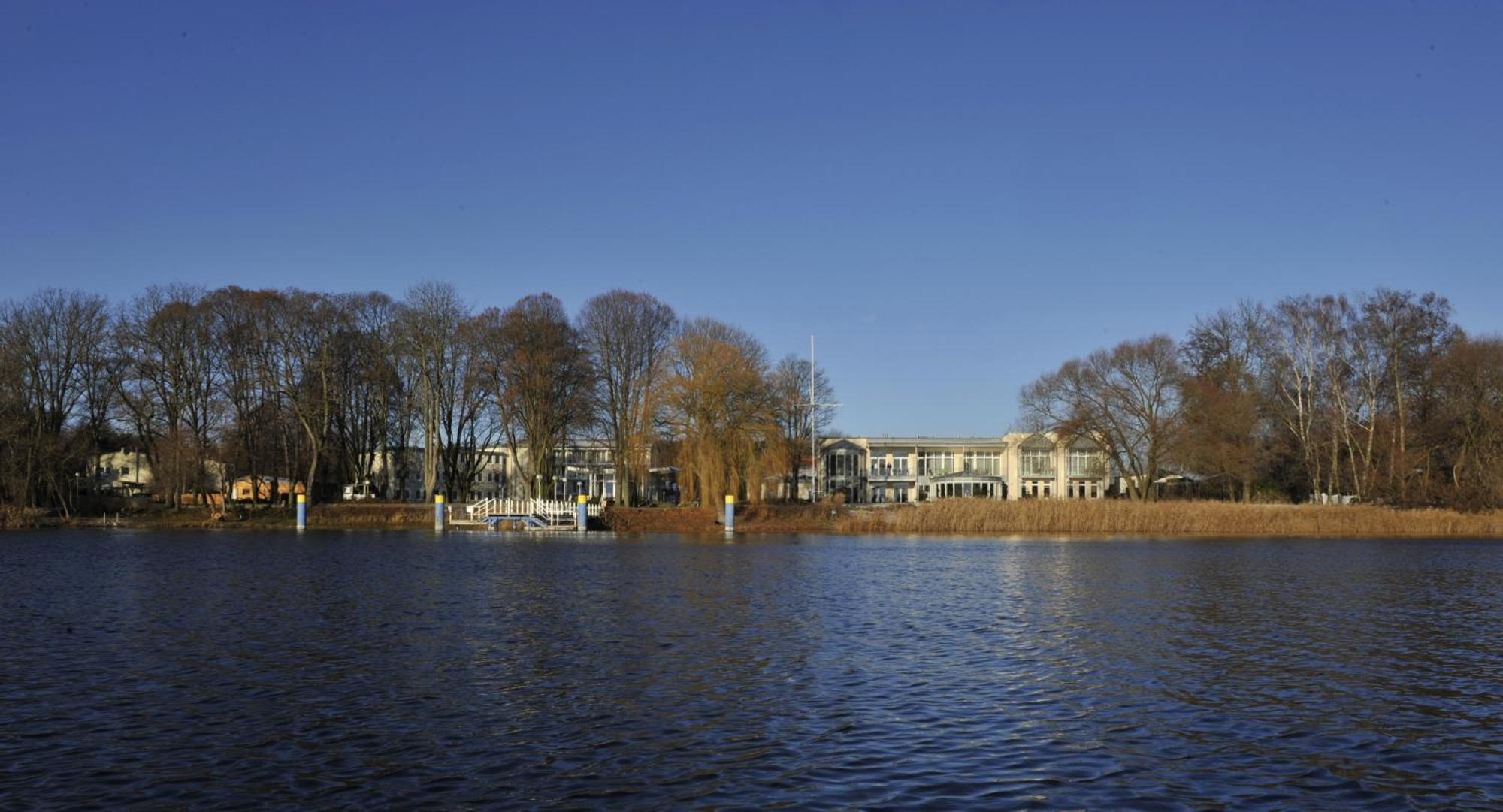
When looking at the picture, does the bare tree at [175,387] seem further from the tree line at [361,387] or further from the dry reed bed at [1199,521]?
the dry reed bed at [1199,521]

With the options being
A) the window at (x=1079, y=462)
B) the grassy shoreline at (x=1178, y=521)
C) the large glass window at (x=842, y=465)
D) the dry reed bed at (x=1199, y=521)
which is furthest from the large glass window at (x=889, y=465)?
the dry reed bed at (x=1199, y=521)

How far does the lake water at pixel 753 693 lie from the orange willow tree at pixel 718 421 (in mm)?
30793

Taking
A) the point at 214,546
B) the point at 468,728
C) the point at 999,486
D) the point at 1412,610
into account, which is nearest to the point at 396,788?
the point at 468,728

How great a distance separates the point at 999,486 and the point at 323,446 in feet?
198

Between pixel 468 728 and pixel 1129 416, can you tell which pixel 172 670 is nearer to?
pixel 468 728

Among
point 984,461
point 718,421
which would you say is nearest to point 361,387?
point 718,421

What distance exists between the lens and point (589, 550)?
4516 centimetres

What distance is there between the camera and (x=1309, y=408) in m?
71.2

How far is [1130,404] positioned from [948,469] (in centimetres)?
3728

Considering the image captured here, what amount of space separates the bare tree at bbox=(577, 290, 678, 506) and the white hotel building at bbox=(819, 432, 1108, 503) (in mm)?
34011

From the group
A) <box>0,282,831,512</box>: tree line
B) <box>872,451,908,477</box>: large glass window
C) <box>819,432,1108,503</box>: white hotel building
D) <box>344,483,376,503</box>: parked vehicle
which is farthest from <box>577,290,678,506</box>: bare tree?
<box>872,451,908,477</box>: large glass window

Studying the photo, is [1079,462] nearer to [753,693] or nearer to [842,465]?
[842,465]

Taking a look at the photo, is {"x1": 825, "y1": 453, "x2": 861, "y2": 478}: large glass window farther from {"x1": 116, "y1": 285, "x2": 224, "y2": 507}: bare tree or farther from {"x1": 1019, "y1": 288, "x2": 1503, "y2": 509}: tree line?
{"x1": 116, "y1": 285, "x2": 224, "y2": 507}: bare tree

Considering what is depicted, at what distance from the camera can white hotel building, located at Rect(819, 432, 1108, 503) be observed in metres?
107
